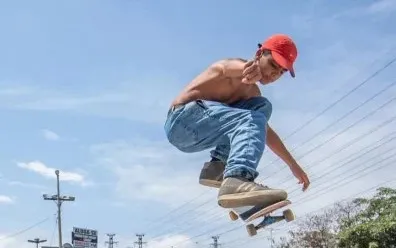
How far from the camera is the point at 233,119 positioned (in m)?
3.91

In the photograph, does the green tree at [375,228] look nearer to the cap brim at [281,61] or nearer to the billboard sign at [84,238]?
the cap brim at [281,61]

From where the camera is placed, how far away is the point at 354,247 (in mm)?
28141

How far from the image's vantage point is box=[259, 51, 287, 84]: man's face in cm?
377

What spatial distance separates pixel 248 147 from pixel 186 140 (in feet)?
1.89

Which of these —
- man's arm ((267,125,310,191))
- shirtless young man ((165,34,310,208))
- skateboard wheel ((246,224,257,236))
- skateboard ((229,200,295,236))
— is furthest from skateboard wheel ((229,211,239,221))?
Answer: man's arm ((267,125,310,191))

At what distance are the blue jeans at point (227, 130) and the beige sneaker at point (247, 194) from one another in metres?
0.05

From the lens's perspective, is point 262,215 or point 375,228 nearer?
point 262,215

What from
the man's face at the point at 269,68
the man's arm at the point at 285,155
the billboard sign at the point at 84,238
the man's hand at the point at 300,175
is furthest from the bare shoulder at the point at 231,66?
the billboard sign at the point at 84,238

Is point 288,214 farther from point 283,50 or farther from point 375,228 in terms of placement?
point 375,228

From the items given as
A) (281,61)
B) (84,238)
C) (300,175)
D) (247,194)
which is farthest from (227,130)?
(84,238)

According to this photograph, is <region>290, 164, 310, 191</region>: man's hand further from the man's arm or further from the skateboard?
the skateboard

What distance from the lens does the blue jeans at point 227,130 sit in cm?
376

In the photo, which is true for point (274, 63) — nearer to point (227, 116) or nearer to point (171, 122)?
point (227, 116)

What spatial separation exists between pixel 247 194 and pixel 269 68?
77 cm
